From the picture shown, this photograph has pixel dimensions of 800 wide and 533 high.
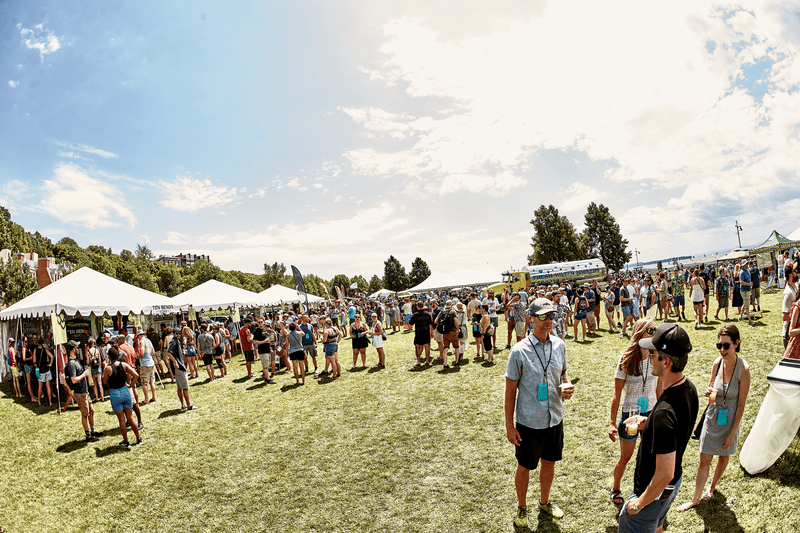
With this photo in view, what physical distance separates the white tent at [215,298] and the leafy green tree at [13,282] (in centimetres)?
1244

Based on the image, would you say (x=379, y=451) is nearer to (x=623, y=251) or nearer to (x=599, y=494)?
(x=599, y=494)

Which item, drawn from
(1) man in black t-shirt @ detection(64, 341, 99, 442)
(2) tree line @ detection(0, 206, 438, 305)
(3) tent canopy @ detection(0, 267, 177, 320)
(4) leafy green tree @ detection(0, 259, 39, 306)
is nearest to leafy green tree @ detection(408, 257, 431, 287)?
(2) tree line @ detection(0, 206, 438, 305)

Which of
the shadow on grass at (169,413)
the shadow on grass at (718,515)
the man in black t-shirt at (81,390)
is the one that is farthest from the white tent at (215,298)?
the shadow on grass at (718,515)

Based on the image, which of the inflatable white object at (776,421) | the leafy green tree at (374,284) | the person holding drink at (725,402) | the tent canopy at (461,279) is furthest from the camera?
the leafy green tree at (374,284)

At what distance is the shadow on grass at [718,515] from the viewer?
367 cm

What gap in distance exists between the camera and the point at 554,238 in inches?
2265

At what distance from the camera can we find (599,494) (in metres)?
4.45

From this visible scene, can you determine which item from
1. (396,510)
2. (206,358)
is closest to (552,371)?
(396,510)

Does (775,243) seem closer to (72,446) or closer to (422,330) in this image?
(422,330)

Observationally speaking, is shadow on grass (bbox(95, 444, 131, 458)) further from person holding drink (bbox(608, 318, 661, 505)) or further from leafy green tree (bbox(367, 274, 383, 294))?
leafy green tree (bbox(367, 274, 383, 294))

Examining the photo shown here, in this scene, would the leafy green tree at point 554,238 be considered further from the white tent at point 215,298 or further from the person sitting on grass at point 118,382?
the person sitting on grass at point 118,382

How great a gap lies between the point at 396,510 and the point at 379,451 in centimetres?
164

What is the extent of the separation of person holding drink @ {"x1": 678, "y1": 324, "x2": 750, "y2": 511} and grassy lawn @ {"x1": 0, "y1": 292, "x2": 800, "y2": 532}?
0.66m

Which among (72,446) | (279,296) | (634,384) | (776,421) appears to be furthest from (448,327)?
(279,296)
